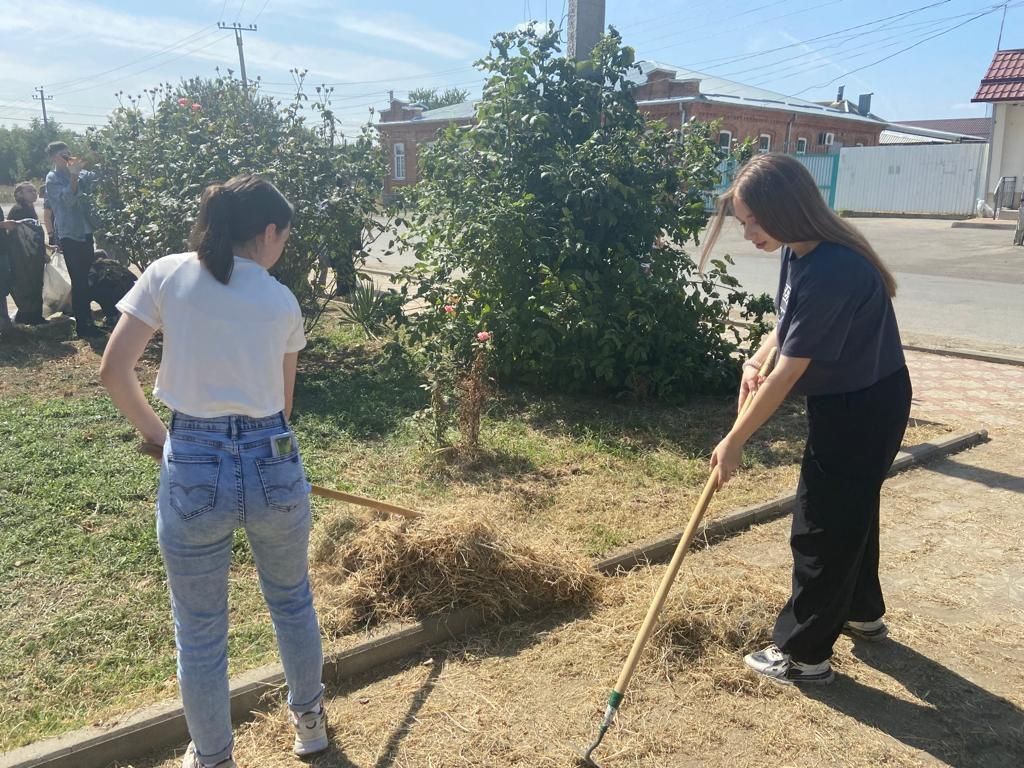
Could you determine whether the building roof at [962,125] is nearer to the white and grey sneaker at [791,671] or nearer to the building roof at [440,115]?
the building roof at [440,115]

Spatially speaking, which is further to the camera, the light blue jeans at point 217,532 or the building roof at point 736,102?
the building roof at point 736,102

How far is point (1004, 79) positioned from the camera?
81.3ft

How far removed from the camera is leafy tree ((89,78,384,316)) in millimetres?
7469

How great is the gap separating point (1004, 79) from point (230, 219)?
28.7 meters

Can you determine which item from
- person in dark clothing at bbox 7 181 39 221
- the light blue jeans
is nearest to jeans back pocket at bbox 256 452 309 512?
the light blue jeans

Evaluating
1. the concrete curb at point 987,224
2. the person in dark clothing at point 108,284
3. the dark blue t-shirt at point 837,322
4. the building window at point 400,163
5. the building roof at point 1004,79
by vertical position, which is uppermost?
the building roof at point 1004,79

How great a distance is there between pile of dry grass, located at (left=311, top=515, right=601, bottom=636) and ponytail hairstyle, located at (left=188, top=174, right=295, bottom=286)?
5.68 feet

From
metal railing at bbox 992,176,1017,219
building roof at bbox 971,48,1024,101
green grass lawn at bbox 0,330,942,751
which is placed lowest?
green grass lawn at bbox 0,330,942,751

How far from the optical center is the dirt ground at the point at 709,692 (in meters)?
2.77

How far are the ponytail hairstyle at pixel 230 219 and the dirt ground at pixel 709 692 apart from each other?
1649mm

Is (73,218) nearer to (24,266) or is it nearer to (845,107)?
(24,266)

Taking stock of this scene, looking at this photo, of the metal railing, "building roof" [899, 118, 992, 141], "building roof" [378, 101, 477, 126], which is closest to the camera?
the metal railing

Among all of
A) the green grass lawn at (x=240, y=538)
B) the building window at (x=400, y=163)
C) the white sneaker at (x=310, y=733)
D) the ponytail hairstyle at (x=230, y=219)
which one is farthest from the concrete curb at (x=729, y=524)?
the building window at (x=400, y=163)

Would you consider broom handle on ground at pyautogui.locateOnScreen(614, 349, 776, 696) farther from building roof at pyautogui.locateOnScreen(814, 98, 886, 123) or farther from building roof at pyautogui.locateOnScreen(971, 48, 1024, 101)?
building roof at pyautogui.locateOnScreen(814, 98, 886, 123)
